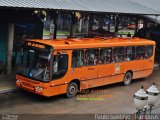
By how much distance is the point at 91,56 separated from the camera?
58.5 ft

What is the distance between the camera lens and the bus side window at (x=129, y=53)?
20.3 m

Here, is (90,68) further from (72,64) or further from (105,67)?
(72,64)

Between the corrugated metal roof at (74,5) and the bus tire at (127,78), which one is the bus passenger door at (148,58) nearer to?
the bus tire at (127,78)

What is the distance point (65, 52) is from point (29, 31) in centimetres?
773

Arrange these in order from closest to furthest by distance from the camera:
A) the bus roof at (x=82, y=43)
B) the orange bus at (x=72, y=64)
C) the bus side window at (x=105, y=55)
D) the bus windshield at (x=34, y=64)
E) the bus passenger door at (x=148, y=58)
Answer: the bus windshield at (x=34, y=64) → the orange bus at (x=72, y=64) → the bus roof at (x=82, y=43) → the bus side window at (x=105, y=55) → the bus passenger door at (x=148, y=58)

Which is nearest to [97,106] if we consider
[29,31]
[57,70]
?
[57,70]

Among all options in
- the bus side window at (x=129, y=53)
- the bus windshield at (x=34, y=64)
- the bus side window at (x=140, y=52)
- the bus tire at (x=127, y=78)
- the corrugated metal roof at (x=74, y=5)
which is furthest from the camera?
the bus side window at (x=140, y=52)

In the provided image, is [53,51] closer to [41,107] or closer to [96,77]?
[41,107]

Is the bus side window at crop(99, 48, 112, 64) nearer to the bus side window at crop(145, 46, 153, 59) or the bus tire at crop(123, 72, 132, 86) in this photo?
the bus tire at crop(123, 72, 132, 86)

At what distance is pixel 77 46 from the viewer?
55.3 ft

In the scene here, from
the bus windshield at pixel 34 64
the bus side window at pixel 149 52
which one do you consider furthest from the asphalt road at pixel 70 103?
the bus side window at pixel 149 52

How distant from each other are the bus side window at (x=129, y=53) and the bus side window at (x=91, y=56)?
277 cm

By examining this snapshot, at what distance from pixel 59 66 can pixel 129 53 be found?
19.8 ft

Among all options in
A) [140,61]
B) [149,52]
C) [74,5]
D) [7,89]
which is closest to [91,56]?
[74,5]
